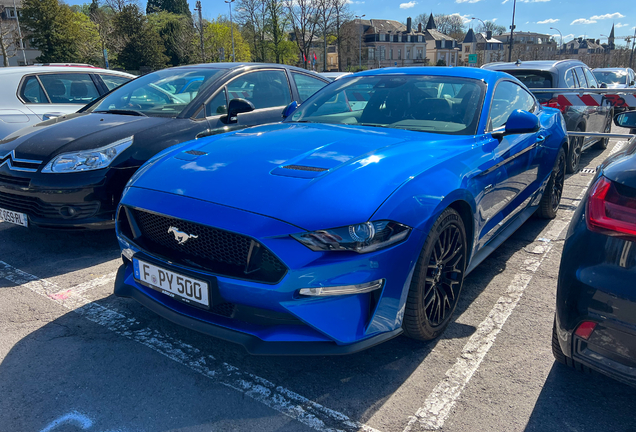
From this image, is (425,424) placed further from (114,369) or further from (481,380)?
(114,369)

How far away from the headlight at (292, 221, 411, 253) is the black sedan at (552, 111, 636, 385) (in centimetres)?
77

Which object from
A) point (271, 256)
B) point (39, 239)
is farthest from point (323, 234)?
point (39, 239)

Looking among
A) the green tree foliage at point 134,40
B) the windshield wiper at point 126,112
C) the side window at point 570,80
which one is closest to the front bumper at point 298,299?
the windshield wiper at point 126,112

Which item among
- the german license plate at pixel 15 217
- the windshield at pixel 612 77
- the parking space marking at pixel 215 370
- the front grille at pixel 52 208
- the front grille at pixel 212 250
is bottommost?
the parking space marking at pixel 215 370

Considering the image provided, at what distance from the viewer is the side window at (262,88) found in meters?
5.04

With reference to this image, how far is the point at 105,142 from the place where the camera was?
156 inches

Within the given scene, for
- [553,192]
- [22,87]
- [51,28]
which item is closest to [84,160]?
[22,87]

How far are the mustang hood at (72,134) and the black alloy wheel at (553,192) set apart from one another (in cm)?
373

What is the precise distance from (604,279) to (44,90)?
6862 millimetres

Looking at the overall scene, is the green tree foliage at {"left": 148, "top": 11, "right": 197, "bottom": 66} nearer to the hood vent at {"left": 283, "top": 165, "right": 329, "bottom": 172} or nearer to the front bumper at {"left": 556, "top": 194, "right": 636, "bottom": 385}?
the hood vent at {"left": 283, "top": 165, "right": 329, "bottom": 172}

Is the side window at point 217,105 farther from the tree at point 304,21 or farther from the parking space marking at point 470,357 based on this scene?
the tree at point 304,21

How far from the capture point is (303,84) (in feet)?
19.5

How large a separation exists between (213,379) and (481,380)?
4.38 feet

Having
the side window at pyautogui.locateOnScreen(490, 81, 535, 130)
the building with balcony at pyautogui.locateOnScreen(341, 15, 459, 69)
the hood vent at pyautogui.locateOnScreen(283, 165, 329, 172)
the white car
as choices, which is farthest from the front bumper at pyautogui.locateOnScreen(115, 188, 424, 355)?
the building with balcony at pyautogui.locateOnScreen(341, 15, 459, 69)
